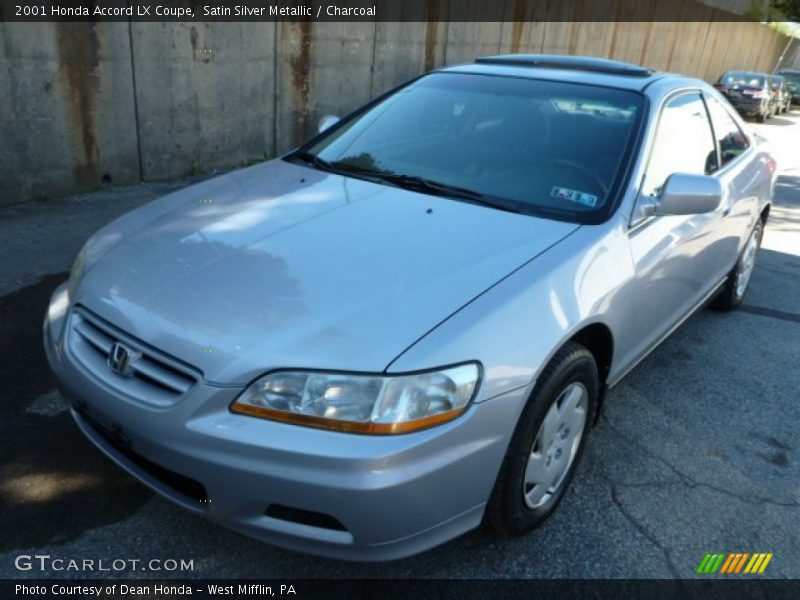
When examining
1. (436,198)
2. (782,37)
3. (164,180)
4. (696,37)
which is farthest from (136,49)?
(782,37)

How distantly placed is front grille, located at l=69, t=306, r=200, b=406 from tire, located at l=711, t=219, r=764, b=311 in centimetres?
384

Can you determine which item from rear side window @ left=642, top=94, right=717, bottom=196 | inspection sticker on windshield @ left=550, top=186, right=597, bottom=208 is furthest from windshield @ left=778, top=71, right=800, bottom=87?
inspection sticker on windshield @ left=550, top=186, right=597, bottom=208

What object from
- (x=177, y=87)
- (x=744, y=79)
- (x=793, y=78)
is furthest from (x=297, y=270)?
(x=793, y=78)

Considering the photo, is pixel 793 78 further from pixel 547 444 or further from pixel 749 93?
pixel 547 444

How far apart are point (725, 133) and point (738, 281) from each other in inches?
45.7

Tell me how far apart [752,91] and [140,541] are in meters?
21.7

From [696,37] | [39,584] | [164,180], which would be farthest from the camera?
[696,37]

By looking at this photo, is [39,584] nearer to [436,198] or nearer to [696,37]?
[436,198]

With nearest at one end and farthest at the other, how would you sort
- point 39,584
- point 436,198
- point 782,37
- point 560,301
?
point 39,584, point 560,301, point 436,198, point 782,37

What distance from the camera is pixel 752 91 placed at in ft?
64.8

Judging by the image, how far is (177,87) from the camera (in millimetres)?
7199

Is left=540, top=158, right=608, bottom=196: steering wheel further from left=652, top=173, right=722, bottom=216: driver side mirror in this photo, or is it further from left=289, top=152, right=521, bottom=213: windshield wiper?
left=289, top=152, right=521, bottom=213: windshield wiper

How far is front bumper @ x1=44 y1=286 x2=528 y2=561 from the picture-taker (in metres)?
1.88

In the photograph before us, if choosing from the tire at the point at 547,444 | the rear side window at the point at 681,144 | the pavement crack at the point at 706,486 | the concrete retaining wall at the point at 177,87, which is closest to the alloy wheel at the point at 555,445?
the tire at the point at 547,444
